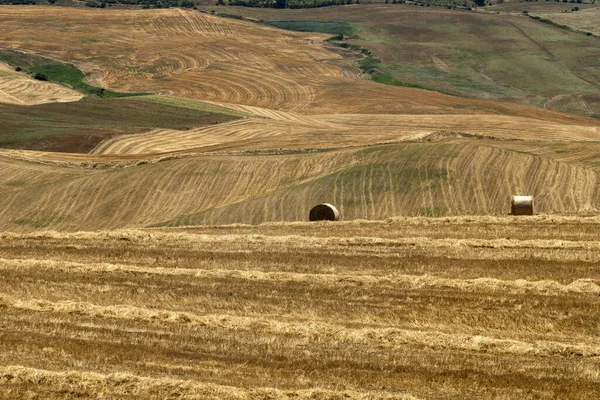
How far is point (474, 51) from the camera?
11531 cm

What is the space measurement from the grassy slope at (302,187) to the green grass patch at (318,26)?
247 feet

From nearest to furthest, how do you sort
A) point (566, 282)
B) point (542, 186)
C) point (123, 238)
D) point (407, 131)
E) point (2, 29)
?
point (566, 282) → point (123, 238) → point (542, 186) → point (407, 131) → point (2, 29)

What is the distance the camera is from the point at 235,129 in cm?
7056

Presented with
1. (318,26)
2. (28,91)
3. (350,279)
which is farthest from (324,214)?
(318,26)

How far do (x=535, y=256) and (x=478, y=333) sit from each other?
618cm

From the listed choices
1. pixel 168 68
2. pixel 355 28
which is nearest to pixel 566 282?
pixel 168 68

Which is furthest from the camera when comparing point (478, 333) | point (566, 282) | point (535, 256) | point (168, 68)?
point (168, 68)

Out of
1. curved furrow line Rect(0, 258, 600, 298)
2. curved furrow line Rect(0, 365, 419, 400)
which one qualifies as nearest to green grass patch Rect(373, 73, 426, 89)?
curved furrow line Rect(0, 258, 600, 298)

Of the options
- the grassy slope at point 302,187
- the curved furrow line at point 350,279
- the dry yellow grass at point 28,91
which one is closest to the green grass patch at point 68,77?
the dry yellow grass at point 28,91

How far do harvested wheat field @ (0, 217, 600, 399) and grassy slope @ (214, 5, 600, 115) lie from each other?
71.5 meters

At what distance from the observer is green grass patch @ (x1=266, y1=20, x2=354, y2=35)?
124 meters

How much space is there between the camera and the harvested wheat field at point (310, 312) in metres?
14.7

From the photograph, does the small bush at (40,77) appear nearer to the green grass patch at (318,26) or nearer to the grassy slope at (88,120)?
the grassy slope at (88,120)

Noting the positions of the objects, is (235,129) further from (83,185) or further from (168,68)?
(168,68)
